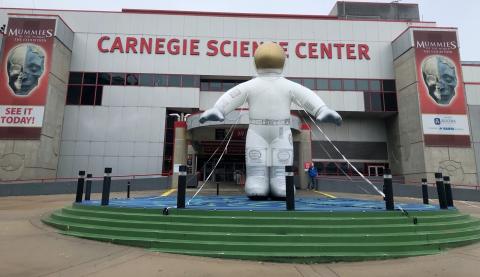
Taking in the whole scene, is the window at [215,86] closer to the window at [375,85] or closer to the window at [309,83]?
the window at [309,83]

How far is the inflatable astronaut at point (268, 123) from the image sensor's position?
897 cm

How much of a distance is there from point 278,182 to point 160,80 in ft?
62.0

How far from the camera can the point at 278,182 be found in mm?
8961

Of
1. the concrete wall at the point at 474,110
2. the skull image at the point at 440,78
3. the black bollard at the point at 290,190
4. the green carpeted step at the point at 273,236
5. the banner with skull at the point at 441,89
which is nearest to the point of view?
the green carpeted step at the point at 273,236

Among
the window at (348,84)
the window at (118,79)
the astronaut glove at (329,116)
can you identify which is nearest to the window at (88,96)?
the window at (118,79)

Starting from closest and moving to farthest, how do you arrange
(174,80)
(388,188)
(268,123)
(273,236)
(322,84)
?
(273,236) → (388,188) → (268,123) → (174,80) → (322,84)

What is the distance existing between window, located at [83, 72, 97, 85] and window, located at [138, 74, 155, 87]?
3387 mm

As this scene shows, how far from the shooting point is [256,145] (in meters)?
9.08

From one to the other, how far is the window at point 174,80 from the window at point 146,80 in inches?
53.0

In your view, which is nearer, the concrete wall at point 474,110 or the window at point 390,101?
the concrete wall at point 474,110

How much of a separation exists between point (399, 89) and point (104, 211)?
2493cm

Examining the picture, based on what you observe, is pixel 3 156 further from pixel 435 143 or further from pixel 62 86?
pixel 435 143

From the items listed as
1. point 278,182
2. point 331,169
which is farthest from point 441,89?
point 278,182

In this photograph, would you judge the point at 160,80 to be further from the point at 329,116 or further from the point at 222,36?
the point at 329,116
